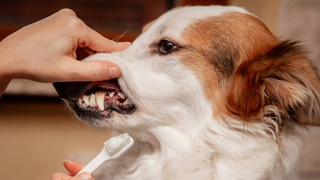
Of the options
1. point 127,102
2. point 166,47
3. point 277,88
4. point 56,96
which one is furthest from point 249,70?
point 56,96

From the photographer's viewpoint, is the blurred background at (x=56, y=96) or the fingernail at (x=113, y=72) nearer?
the fingernail at (x=113, y=72)

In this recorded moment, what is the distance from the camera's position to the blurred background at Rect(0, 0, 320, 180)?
1.66 m

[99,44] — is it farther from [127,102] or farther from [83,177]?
[83,177]

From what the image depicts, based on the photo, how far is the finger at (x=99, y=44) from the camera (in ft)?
2.59

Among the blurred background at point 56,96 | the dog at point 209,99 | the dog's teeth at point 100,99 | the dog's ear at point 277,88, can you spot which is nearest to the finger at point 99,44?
the dog at point 209,99

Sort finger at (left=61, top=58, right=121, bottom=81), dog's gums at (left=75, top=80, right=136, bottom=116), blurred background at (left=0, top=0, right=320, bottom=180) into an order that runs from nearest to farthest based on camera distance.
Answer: finger at (left=61, top=58, right=121, bottom=81)
dog's gums at (left=75, top=80, right=136, bottom=116)
blurred background at (left=0, top=0, right=320, bottom=180)

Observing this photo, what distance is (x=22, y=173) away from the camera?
1.73 meters

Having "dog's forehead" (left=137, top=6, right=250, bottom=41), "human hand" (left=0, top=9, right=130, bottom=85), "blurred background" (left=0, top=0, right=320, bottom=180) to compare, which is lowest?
"blurred background" (left=0, top=0, right=320, bottom=180)

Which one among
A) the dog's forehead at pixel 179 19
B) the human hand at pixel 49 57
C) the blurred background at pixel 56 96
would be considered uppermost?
the dog's forehead at pixel 179 19

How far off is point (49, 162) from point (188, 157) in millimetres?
1297

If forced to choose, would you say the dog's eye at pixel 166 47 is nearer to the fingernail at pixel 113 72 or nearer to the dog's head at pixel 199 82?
the dog's head at pixel 199 82

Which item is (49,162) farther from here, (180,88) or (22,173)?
(180,88)

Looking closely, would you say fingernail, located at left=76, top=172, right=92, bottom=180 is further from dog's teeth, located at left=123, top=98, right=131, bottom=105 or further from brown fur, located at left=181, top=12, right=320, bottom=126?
brown fur, located at left=181, top=12, right=320, bottom=126

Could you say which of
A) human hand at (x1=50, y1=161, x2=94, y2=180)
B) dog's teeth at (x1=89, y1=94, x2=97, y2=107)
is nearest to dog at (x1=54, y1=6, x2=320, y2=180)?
dog's teeth at (x1=89, y1=94, x2=97, y2=107)
